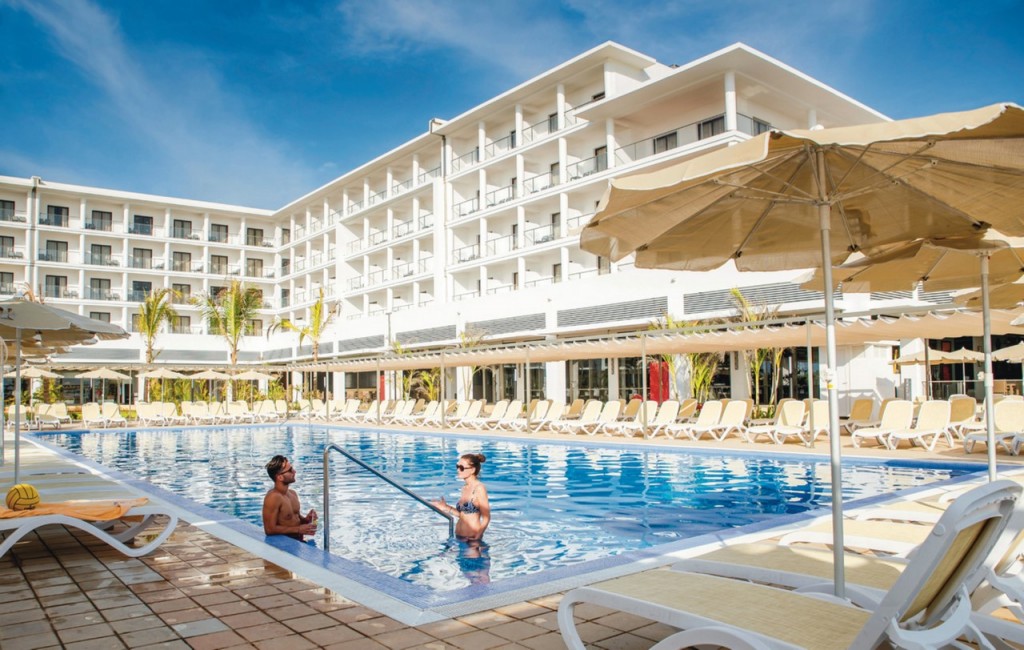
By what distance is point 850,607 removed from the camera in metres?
2.58

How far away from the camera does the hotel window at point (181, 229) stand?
154 feet

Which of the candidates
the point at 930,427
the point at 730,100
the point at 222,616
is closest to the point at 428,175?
the point at 730,100

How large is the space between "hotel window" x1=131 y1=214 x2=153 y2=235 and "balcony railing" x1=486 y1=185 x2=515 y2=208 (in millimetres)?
25209

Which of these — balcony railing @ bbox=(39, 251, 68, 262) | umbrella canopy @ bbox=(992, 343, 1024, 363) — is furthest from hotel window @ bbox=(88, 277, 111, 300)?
umbrella canopy @ bbox=(992, 343, 1024, 363)

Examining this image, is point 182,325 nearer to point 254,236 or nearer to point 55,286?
point 55,286

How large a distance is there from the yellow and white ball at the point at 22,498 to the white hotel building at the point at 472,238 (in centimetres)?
1487

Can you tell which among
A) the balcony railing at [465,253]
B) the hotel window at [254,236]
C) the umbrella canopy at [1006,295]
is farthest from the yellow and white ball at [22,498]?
the hotel window at [254,236]

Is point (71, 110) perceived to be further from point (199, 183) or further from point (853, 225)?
point (853, 225)

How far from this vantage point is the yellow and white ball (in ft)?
15.8

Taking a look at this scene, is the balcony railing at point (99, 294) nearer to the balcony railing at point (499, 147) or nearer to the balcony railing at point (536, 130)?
the balcony railing at point (499, 147)

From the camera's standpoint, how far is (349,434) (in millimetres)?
20562

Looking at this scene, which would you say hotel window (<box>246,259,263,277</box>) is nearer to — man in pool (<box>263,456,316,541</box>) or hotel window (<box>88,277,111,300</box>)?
hotel window (<box>88,277,111,300</box>)

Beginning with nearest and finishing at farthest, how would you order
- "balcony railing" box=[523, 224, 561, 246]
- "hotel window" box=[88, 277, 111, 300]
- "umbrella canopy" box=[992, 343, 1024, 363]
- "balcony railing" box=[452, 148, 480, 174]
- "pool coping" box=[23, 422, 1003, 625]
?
"pool coping" box=[23, 422, 1003, 625] → "umbrella canopy" box=[992, 343, 1024, 363] → "balcony railing" box=[523, 224, 561, 246] → "balcony railing" box=[452, 148, 480, 174] → "hotel window" box=[88, 277, 111, 300]

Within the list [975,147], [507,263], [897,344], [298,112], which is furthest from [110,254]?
[975,147]
